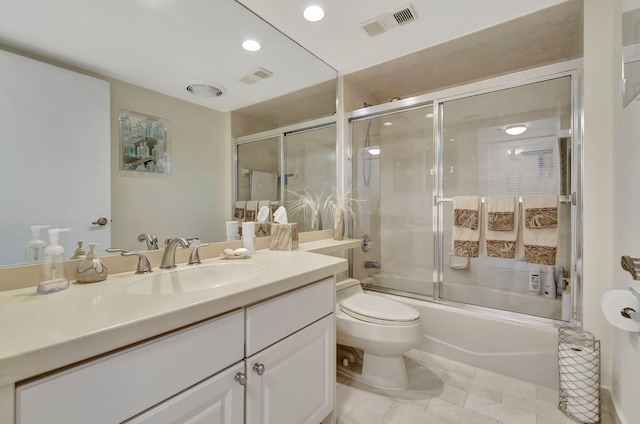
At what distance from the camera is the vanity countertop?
0.50 meters

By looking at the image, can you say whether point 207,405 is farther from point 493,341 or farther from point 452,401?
point 493,341

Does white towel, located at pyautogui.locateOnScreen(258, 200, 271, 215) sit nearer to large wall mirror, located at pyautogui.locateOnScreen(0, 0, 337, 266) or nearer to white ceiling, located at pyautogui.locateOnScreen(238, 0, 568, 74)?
large wall mirror, located at pyautogui.locateOnScreen(0, 0, 337, 266)

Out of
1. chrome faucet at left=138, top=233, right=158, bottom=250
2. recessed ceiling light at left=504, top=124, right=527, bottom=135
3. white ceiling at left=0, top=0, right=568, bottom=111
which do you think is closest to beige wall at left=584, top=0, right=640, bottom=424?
white ceiling at left=0, top=0, right=568, bottom=111

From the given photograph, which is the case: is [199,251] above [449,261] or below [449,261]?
above

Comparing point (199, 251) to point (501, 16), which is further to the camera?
point (501, 16)

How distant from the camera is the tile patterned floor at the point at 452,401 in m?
1.38

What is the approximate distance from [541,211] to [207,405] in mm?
2082

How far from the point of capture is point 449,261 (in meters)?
2.57

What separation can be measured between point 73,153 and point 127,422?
93 cm

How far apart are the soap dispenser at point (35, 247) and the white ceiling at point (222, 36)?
24.0 inches

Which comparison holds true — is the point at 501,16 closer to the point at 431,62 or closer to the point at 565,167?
the point at 431,62

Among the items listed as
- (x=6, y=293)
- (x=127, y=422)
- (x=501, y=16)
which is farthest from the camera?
(x=501, y=16)

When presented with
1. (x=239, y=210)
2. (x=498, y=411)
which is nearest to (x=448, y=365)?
(x=498, y=411)

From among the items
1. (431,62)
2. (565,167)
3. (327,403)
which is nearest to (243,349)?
(327,403)
